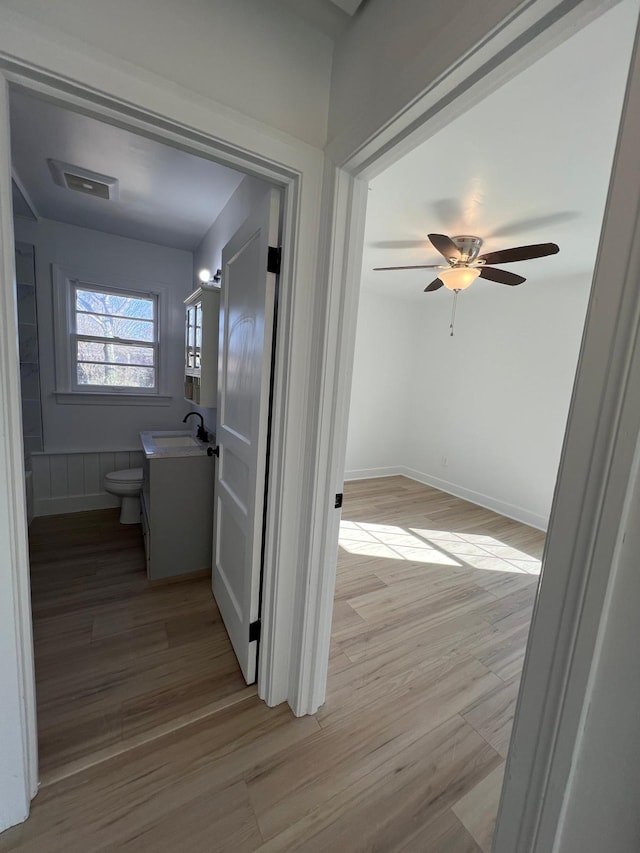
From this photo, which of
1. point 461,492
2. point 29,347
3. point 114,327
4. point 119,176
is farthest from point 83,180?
point 461,492

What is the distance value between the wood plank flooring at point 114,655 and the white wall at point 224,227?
4.04 ft

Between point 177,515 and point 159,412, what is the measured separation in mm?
1639

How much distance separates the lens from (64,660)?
65.2 inches

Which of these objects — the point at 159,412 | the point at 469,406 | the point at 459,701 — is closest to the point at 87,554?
the point at 159,412

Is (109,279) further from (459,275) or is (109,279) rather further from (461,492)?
(461,492)

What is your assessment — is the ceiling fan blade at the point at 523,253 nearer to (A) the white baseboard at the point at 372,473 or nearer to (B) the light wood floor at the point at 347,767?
(B) the light wood floor at the point at 347,767

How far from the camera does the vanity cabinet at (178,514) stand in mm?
2217

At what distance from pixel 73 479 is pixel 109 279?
1895mm

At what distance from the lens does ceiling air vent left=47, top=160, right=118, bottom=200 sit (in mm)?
2096

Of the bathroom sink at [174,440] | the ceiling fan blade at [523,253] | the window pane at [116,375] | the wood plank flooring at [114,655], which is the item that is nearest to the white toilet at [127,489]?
the bathroom sink at [174,440]

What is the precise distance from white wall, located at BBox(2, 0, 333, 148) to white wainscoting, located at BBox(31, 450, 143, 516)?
3.12 m

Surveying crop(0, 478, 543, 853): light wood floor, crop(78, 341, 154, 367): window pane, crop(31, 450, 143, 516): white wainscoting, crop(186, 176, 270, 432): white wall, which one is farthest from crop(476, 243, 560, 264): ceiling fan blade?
crop(31, 450, 143, 516): white wainscoting

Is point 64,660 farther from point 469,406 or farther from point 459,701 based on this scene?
point 469,406

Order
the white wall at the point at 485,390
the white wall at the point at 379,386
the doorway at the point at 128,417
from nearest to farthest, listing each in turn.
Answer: the doorway at the point at 128,417, the white wall at the point at 485,390, the white wall at the point at 379,386
